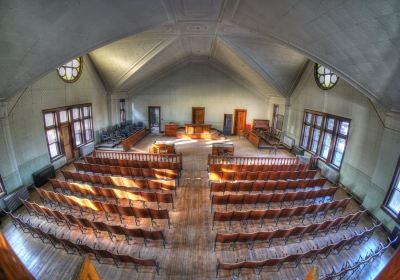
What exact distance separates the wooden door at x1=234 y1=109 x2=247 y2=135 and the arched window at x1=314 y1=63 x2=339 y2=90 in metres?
7.44

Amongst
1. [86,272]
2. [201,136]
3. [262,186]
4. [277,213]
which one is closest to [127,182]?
[262,186]

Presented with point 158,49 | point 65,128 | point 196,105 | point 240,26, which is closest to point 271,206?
point 240,26

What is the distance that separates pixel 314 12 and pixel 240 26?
345cm

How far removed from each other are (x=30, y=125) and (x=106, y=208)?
5.40 metres

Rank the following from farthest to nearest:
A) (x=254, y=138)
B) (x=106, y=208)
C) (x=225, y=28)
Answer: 1. (x=254, y=138)
2. (x=225, y=28)
3. (x=106, y=208)

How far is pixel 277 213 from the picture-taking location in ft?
20.2

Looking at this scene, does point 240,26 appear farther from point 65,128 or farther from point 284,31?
point 65,128

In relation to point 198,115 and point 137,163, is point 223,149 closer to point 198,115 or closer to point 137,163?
point 137,163

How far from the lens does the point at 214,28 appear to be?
961cm

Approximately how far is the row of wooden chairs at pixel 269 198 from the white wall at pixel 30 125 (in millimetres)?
7108

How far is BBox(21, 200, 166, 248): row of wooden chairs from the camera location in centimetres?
518

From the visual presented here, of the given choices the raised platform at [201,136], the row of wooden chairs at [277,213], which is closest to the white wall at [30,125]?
the row of wooden chairs at [277,213]

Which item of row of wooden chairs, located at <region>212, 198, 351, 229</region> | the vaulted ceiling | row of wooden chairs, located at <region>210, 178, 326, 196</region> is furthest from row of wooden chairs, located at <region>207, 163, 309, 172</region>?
the vaulted ceiling

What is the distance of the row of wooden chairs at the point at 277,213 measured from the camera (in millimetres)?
5906
